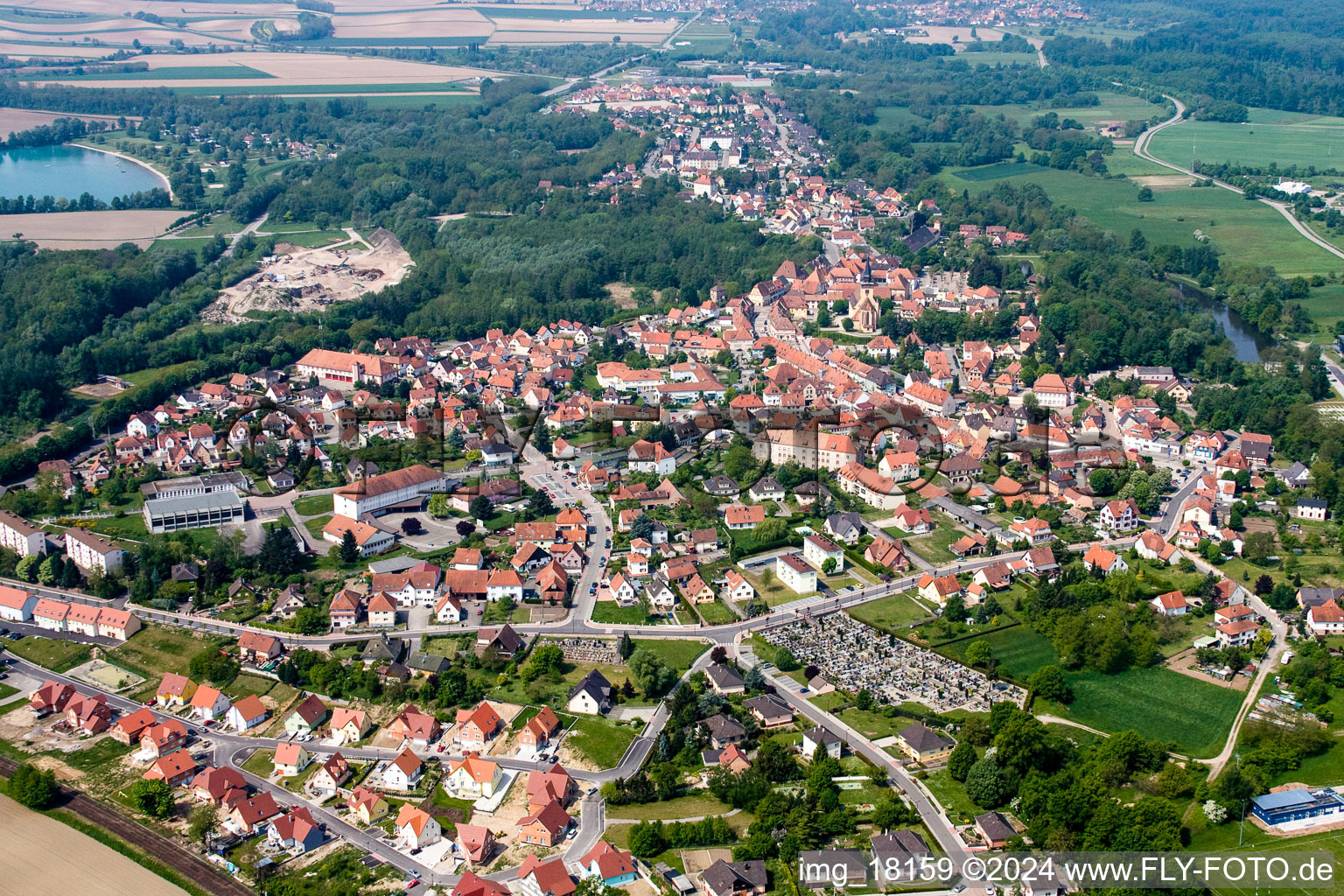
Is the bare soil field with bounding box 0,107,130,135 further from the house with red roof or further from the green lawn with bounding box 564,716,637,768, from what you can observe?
the house with red roof

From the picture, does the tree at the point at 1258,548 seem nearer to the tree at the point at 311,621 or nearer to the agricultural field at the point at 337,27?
the tree at the point at 311,621

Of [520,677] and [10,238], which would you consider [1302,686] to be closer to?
[520,677]

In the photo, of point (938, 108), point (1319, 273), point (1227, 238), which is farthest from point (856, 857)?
point (938, 108)

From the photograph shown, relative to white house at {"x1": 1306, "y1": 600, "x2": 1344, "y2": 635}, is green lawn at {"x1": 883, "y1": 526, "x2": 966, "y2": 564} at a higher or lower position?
lower

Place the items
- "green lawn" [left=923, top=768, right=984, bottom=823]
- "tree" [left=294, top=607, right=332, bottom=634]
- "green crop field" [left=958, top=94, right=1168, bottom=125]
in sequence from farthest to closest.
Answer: "green crop field" [left=958, top=94, right=1168, bottom=125]
"tree" [left=294, top=607, right=332, bottom=634]
"green lawn" [left=923, top=768, right=984, bottom=823]

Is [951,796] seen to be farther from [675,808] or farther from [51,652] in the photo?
[51,652]

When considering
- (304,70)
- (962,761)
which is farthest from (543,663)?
(304,70)

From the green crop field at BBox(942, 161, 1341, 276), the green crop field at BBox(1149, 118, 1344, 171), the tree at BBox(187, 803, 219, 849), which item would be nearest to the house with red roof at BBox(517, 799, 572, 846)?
the tree at BBox(187, 803, 219, 849)
